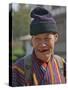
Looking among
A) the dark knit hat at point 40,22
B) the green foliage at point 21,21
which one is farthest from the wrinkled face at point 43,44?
the green foliage at point 21,21

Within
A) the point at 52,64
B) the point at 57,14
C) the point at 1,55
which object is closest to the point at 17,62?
the point at 1,55

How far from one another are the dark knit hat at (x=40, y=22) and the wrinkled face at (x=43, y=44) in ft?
0.45

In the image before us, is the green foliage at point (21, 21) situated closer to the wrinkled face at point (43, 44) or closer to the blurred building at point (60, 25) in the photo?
the wrinkled face at point (43, 44)

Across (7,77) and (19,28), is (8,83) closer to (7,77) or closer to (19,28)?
(7,77)

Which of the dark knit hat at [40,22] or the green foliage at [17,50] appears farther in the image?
the dark knit hat at [40,22]

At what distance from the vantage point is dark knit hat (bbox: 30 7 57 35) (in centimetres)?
889

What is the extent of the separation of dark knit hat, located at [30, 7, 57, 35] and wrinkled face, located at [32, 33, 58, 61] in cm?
14

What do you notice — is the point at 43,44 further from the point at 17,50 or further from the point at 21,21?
the point at 21,21

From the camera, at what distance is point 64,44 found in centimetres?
929

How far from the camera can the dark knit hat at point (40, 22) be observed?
8891mm

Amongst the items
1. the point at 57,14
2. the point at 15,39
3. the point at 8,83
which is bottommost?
the point at 8,83

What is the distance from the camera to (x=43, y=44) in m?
8.92

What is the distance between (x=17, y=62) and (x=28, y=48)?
49 cm

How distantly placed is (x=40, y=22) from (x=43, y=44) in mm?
607
